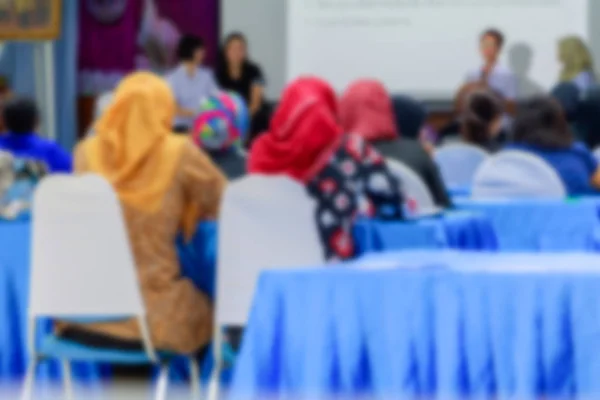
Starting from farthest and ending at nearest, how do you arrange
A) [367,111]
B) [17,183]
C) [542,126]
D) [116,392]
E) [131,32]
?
[131,32]
[542,126]
[367,111]
[17,183]
[116,392]

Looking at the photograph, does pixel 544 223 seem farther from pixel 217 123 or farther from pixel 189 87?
pixel 189 87

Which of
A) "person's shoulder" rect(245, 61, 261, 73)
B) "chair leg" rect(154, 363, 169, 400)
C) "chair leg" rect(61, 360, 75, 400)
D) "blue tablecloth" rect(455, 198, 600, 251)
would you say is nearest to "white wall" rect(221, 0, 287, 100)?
"person's shoulder" rect(245, 61, 261, 73)

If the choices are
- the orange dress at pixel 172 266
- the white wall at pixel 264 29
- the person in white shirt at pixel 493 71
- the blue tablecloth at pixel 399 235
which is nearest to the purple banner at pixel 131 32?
the white wall at pixel 264 29

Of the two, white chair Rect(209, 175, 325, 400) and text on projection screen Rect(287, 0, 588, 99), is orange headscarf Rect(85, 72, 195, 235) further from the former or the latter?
text on projection screen Rect(287, 0, 588, 99)

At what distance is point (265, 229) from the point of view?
4.43m

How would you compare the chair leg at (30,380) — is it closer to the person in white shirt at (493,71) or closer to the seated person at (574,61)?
the seated person at (574,61)

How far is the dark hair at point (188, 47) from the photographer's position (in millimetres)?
11133

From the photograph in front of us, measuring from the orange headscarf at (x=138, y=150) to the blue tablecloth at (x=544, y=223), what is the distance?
4.95ft

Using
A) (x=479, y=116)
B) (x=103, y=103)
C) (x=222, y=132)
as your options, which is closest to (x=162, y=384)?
(x=222, y=132)

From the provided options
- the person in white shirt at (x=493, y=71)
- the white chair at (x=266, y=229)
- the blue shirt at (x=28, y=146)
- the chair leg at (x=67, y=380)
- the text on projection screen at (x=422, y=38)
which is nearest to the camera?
the white chair at (x=266, y=229)

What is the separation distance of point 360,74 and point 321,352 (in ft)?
27.6

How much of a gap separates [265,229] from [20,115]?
2.15 meters

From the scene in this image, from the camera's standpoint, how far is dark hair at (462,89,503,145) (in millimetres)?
7719

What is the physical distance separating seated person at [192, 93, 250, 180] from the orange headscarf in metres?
0.71
